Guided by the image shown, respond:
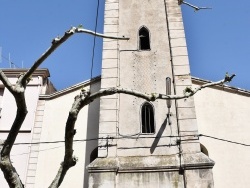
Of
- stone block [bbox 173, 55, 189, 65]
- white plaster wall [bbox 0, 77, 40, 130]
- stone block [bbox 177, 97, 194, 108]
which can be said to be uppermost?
stone block [bbox 173, 55, 189, 65]

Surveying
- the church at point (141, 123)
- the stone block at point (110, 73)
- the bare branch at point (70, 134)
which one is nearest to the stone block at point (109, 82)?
the church at point (141, 123)

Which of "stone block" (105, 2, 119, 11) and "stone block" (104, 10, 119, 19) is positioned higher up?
"stone block" (105, 2, 119, 11)

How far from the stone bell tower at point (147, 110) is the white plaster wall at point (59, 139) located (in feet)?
6.83

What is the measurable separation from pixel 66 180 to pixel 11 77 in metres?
5.76

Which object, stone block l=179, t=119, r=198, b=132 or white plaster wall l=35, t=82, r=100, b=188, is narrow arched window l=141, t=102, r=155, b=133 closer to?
stone block l=179, t=119, r=198, b=132

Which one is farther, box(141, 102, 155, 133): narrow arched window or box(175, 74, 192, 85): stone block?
box(175, 74, 192, 85): stone block

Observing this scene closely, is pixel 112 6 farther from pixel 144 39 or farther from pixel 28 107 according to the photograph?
pixel 28 107

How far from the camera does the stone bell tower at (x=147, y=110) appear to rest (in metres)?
11.5

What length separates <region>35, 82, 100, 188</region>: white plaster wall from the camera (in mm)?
14062

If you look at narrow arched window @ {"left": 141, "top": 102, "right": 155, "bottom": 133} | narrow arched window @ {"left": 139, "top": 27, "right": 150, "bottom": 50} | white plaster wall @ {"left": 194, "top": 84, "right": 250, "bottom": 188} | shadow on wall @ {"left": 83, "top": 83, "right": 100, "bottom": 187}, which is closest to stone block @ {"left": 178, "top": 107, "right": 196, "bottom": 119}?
narrow arched window @ {"left": 141, "top": 102, "right": 155, "bottom": 133}

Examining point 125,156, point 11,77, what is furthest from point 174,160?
point 11,77

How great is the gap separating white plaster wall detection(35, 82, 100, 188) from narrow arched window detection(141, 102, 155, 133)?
2473 millimetres

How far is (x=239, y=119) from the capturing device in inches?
599

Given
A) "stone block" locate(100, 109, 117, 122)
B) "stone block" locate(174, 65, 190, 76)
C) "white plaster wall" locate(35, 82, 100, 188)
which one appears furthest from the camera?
"white plaster wall" locate(35, 82, 100, 188)
